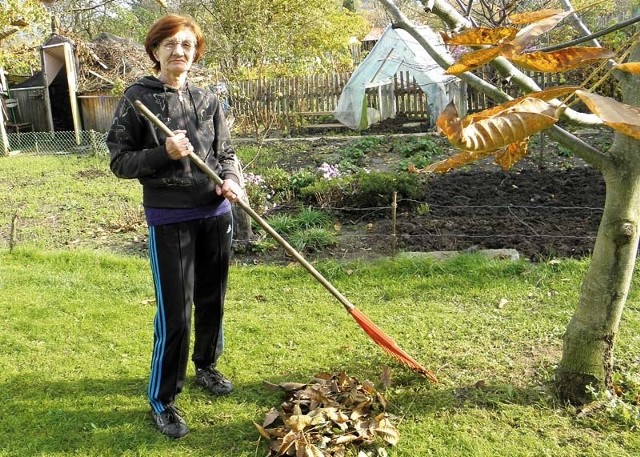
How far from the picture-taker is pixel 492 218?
696 cm

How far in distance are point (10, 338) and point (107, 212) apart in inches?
175

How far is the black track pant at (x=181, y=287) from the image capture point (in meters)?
3.08

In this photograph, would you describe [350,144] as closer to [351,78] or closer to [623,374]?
[351,78]

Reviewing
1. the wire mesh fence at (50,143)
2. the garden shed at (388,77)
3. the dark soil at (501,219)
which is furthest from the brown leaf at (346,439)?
the wire mesh fence at (50,143)

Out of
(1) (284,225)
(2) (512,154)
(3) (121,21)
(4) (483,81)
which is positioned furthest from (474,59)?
(3) (121,21)

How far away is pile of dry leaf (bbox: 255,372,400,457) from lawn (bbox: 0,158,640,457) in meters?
0.10

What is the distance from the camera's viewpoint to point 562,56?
1.04 metres

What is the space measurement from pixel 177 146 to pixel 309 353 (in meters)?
1.96

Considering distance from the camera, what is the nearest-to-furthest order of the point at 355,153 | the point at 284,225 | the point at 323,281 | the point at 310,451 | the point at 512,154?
the point at 512,154, the point at 310,451, the point at 323,281, the point at 284,225, the point at 355,153

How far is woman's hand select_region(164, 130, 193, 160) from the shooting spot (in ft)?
9.11

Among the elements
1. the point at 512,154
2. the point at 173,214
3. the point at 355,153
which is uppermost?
the point at 512,154

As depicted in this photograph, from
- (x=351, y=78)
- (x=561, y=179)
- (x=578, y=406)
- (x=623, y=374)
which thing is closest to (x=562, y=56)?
(x=578, y=406)

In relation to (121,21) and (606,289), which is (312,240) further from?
(121,21)

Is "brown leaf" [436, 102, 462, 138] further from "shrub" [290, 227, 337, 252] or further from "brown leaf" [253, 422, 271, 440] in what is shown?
A: "shrub" [290, 227, 337, 252]
